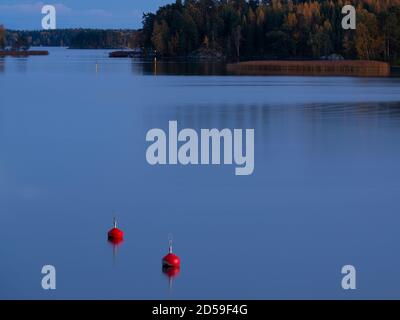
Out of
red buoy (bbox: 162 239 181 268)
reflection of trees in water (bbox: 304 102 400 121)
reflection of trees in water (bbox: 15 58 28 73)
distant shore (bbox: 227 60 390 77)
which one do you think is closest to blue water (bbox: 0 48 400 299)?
red buoy (bbox: 162 239 181 268)

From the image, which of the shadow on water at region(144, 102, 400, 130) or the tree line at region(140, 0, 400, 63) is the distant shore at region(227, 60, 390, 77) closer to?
the tree line at region(140, 0, 400, 63)

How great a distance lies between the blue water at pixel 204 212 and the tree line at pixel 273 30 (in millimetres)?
67193

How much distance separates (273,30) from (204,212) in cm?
11257

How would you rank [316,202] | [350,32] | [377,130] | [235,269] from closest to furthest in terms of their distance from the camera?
[235,269]
[316,202]
[377,130]
[350,32]

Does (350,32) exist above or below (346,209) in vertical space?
above

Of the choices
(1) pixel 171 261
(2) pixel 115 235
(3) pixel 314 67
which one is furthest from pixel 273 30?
(1) pixel 171 261

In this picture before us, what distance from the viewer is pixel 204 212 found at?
1702cm

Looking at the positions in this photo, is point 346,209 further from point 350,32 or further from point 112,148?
point 350,32

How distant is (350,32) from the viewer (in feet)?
356

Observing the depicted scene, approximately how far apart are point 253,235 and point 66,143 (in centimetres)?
1350

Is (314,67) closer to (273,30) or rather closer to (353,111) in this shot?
(273,30)

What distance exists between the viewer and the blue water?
41.7ft

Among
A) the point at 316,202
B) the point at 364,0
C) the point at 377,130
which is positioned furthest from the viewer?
the point at 364,0
